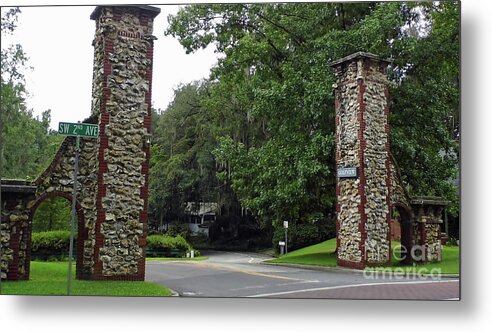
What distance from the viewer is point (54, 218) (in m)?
5.11

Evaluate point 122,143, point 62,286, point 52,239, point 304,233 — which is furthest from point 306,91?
point 62,286

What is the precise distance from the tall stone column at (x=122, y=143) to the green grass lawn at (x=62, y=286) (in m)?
0.26

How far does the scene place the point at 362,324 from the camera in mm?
4273

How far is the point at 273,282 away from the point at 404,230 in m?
1.71

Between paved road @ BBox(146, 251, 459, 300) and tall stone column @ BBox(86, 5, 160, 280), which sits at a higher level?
tall stone column @ BBox(86, 5, 160, 280)

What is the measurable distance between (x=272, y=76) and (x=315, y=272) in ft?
8.20

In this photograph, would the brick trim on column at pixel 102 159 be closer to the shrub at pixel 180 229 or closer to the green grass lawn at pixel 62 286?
the green grass lawn at pixel 62 286

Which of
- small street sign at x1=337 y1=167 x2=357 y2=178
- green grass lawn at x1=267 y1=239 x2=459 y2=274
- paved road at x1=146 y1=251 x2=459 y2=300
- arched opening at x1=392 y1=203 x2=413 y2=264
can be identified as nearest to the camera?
paved road at x1=146 y1=251 x2=459 y2=300

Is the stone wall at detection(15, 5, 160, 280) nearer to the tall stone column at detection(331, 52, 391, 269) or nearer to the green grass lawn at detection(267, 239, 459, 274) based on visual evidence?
the green grass lawn at detection(267, 239, 459, 274)

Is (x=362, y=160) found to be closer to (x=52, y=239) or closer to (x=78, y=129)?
(x=78, y=129)

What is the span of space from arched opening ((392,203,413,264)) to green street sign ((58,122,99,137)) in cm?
302

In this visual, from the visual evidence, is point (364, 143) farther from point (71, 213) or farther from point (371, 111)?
point (71, 213)

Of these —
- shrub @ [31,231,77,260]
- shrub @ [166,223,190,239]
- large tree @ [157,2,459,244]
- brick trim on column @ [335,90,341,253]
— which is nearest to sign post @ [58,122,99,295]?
shrub @ [31,231,77,260]

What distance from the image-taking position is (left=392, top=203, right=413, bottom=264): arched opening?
497cm
